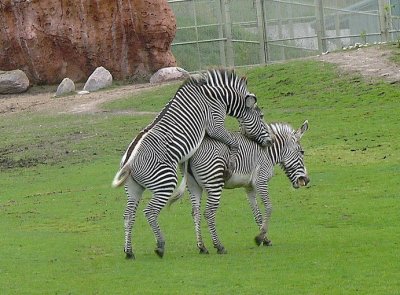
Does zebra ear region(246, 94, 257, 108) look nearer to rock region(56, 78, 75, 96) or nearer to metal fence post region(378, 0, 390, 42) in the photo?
rock region(56, 78, 75, 96)

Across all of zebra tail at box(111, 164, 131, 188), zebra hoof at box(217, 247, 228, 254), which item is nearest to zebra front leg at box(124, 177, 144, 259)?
zebra tail at box(111, 164, 131, 188)

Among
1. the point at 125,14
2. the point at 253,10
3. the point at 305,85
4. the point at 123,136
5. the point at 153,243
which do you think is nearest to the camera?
the point at 153,243

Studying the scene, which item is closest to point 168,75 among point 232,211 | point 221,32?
point 221,32

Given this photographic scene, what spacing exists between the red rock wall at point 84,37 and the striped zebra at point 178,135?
21.8 m

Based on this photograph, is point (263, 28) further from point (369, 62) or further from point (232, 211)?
point (232, 211)

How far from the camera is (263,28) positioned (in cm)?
3891

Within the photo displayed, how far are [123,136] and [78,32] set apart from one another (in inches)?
423

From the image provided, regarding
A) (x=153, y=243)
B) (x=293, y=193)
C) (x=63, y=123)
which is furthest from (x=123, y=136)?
(x=153, y=243)

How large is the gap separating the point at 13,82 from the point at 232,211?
20.1 meters

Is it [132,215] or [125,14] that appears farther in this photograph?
[125,14]

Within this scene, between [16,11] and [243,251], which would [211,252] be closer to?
[243,251]

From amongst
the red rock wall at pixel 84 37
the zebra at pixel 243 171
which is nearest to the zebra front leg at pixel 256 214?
the zebra at pixel 243 171

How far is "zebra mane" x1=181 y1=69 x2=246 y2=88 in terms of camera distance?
1481cm

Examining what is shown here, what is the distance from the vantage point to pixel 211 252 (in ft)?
45.9
